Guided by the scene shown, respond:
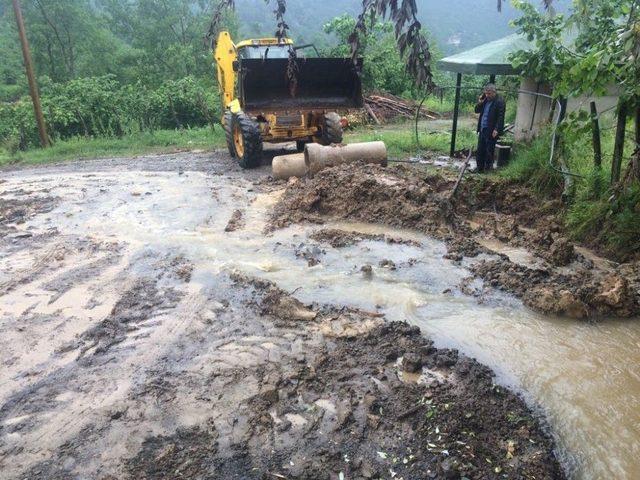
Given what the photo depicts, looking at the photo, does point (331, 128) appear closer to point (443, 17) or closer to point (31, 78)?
point (31, 78)

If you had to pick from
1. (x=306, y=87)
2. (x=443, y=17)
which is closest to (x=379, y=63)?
(x=306, y=87)

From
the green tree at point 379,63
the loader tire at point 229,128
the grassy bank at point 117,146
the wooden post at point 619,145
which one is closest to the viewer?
the wooden post at point 619,145

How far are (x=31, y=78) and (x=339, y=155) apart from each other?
10.2m

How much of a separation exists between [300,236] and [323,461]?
13.4 ft

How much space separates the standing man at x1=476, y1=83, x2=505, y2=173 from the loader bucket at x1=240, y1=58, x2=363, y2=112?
114 inches

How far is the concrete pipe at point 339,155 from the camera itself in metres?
9.04

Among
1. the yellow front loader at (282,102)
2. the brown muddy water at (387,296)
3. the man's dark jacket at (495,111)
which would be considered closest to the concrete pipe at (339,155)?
the brown muddy water at (387,296)

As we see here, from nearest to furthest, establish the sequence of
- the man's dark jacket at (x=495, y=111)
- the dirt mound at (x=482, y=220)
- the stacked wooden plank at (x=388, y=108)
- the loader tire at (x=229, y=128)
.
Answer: the dirt mound at (x=482, y=220) < the man's dark jacket at (x=495, y=111) < the loader tire at (x=229, y=128) < the stacked wooden plank at (x=388, y=108)

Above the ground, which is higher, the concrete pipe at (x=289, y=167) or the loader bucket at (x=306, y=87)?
the loader bucket at (x=306, y=87)

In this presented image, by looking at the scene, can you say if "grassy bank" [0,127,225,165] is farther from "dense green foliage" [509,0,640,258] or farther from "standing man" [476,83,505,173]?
"dense green foliage" [509,0,640,258]

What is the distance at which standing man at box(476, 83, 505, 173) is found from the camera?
367 inches

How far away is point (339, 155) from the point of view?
912cm

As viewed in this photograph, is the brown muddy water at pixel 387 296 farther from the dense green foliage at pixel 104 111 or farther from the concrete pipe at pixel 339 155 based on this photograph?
the dense green foliage at pixel 104 111

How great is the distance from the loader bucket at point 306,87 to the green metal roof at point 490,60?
2.10m
